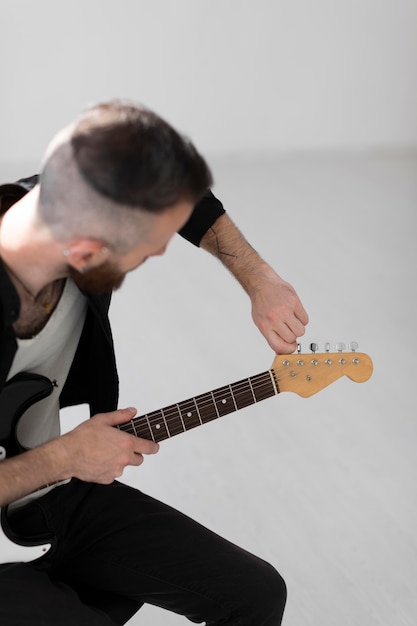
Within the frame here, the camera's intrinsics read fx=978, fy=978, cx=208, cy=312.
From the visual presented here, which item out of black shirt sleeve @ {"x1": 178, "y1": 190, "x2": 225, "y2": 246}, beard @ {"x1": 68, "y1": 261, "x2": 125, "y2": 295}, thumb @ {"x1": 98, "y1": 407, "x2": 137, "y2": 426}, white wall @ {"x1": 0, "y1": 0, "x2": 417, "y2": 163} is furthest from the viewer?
white wall @ {"x1": 0, "y1": 0, "x2": 417, "y2": 163}

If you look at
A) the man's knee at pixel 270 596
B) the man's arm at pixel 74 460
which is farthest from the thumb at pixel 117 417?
the man's knee at pixel 270 596

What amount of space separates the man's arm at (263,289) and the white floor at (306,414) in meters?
0.91

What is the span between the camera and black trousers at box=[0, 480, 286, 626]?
191 cm

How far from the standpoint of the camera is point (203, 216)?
2.13 metres

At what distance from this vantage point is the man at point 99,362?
149cm

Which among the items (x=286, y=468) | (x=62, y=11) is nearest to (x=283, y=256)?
(x=286, y=468)

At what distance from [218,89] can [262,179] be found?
102 cm

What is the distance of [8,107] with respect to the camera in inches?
248

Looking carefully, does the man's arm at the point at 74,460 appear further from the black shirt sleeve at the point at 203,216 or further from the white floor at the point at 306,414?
the white floor at the point at 306,414

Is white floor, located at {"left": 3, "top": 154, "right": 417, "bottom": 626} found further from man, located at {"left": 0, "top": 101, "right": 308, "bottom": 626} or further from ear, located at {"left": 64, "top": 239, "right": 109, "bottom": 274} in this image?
ear, located at {"left": 64, "top": 239, "right": 109, "bottom": 274}

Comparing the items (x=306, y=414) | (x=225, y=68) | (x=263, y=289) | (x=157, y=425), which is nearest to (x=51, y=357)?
(x=157, y=425)

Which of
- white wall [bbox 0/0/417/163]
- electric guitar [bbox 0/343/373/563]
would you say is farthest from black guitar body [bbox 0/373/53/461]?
white wall [bbox 0/0/417/163]

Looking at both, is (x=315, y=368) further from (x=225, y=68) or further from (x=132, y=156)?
(x=225, y=68)

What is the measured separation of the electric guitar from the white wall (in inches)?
181
